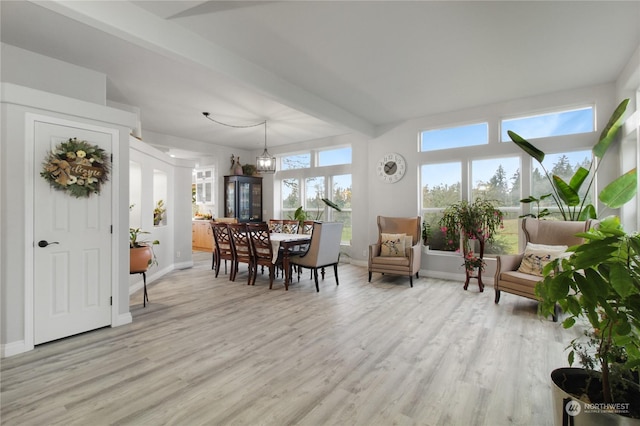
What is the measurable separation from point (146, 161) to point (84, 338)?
2857mm

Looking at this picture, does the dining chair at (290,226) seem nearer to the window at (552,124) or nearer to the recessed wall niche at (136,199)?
the recessed wall niche at (136,199)

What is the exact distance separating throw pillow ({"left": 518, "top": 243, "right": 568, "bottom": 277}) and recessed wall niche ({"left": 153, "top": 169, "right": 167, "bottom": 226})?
5.66 metres

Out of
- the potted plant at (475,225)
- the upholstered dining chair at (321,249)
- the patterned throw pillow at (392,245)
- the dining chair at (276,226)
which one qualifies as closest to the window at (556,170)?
the potted plant at (475,225)

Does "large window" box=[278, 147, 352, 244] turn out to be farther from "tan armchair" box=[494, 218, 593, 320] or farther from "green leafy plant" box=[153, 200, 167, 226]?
"tan armchair" box=[494, 218, 593, 320]

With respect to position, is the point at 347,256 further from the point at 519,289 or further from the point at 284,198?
the point at 519,289

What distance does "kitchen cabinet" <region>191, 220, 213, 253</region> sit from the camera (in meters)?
8.37

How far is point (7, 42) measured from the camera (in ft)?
9.95

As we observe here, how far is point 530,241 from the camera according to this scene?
412 centimetres

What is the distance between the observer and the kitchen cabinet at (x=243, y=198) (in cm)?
796

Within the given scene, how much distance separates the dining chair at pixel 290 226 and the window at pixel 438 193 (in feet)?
8.01

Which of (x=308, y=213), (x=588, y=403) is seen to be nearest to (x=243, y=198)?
(x=308, y=213)

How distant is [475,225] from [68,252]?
5001 mm

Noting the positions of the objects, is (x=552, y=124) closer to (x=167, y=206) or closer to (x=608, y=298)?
(x=608, y=298)

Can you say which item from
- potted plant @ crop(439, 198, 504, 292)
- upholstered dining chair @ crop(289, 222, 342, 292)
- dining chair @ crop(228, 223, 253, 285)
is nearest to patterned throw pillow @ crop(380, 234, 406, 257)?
potted plant @ crop(439, 198, 504, 292)
